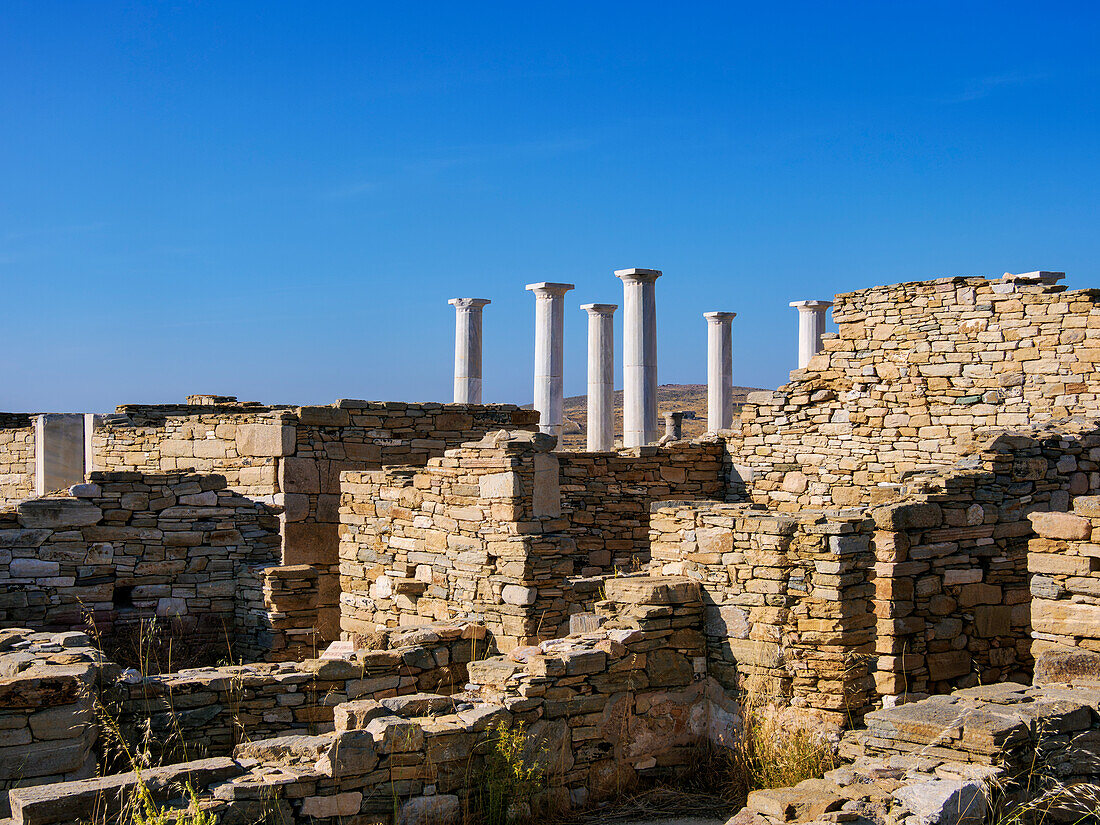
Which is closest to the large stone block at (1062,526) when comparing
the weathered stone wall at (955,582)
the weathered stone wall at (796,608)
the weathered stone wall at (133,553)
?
the weathered stone wall at (955,582)

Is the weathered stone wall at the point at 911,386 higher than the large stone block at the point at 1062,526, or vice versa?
the weathered stone wall at the point at 911,386

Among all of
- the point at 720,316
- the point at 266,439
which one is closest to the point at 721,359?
the point at 720,316

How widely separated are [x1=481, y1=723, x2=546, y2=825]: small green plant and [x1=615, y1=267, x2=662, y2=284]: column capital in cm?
1629

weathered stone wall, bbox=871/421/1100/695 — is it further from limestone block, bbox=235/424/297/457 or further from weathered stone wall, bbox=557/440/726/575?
limestone block, bbox=235/424/297/457

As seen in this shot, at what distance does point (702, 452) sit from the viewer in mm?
16516

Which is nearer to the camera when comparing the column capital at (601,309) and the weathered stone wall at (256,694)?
the weathered stone wall at (256,694)

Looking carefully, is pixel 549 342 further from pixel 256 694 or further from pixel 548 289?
pixel 256 694

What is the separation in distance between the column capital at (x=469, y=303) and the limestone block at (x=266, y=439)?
10.8 metres

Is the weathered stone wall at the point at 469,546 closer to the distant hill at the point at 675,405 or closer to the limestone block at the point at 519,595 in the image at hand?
the limestone block at the point at 519,595

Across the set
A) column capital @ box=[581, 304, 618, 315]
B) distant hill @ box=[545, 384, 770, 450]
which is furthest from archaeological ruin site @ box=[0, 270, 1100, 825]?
distant hill @ box=[545, 384, 770, 450]

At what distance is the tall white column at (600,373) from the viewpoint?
2409 cm

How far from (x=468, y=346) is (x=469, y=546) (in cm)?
1409

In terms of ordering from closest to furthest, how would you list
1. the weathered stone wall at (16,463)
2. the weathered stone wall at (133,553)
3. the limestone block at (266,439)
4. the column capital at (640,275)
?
the weathered stone wall at (133,553)
the limestone block at (266,439)
the weathered stone wall at (16,463)
the column capital at (640,275)

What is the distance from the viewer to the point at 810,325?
2638 centimetres
